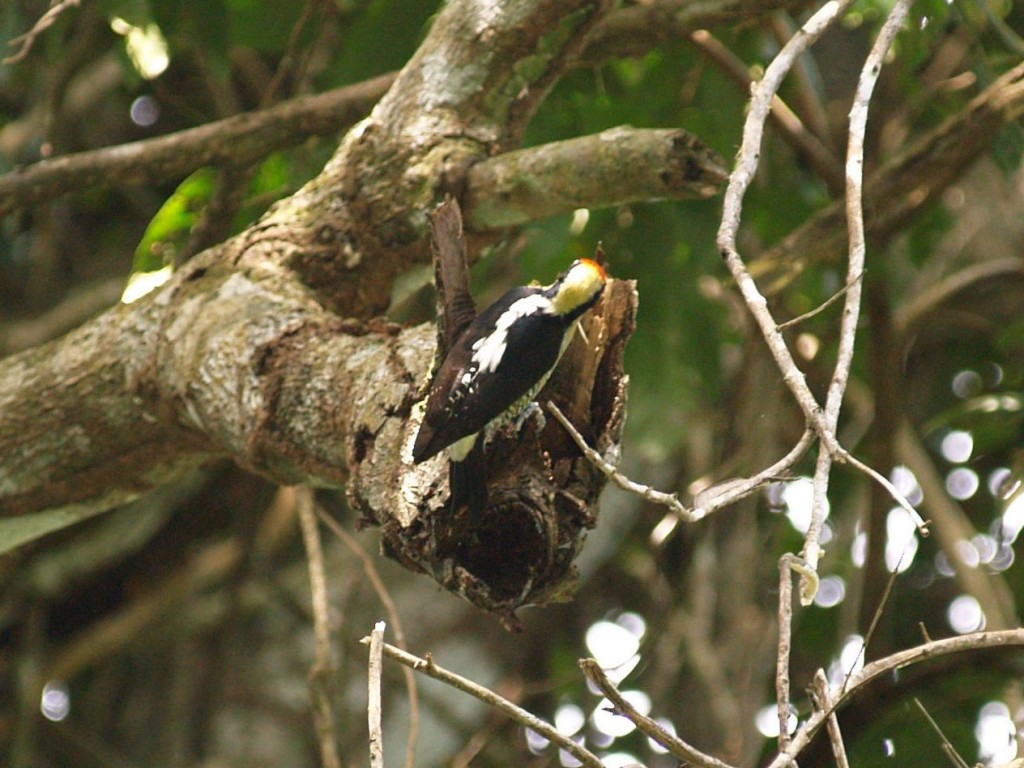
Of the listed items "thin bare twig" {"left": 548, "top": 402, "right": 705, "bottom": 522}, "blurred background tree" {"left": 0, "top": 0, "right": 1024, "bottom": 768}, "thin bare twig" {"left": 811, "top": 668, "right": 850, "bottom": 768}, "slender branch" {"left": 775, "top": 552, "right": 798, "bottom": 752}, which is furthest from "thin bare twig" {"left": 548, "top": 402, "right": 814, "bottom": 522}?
"blurred background tree" {"left": 0, "top": 0, "right": 1024, "bottom": 768}

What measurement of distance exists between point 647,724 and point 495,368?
78cm

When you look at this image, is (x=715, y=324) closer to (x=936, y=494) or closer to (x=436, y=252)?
(x=936, y=494)

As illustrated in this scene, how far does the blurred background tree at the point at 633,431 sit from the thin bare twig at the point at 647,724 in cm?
171

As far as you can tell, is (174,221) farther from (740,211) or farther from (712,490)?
(712,490)

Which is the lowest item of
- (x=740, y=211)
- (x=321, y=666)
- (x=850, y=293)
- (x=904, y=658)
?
(x=321, y=666)

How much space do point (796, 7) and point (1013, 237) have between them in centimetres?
234

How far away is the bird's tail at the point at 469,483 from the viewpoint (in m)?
1.84

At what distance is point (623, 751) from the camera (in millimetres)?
4684

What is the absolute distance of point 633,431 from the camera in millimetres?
3633

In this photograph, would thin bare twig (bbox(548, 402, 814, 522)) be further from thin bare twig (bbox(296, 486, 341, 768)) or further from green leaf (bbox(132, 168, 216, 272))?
green leaf (bbox(132, 168, 216, 272))

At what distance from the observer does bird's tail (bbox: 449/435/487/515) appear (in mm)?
1843

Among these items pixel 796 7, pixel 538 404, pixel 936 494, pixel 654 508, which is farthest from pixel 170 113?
pixel 538 404

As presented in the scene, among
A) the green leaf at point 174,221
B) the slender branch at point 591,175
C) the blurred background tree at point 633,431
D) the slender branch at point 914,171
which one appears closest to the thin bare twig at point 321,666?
the blurred background tree at point 633,431

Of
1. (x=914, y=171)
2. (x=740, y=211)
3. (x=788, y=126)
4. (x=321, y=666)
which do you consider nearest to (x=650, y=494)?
(x=740, y=211)
